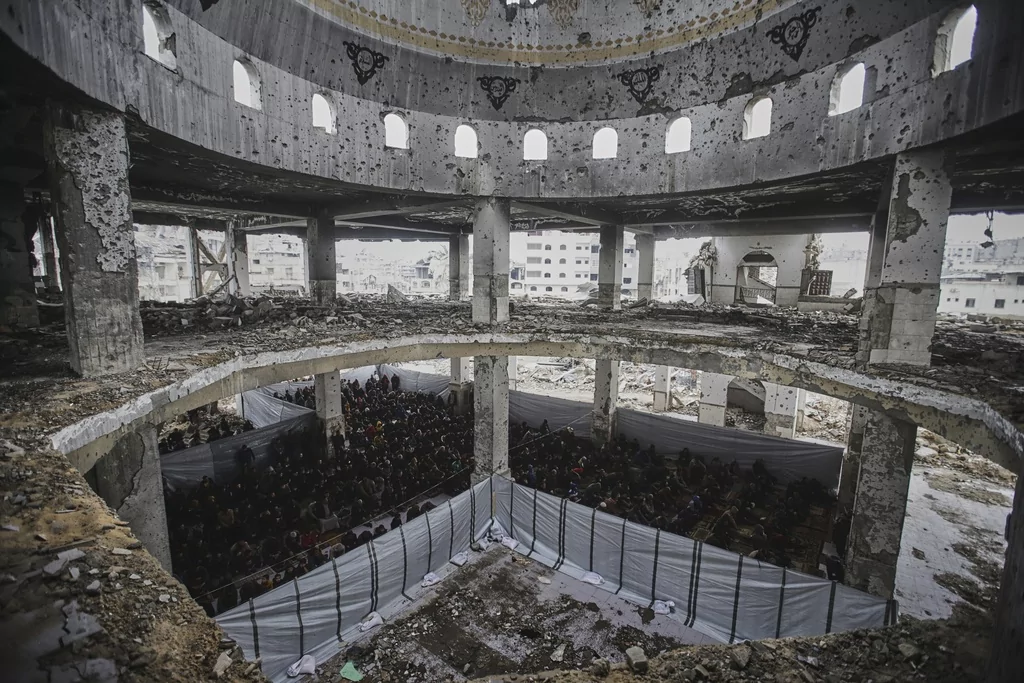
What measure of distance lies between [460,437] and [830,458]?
11.2m

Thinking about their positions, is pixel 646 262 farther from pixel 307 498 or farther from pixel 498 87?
pixel 307 498

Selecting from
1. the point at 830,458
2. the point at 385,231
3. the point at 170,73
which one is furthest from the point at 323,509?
the point at 385,231

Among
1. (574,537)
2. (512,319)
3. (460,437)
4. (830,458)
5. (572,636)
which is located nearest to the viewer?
(572,636)

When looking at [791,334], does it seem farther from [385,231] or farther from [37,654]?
[385,231]

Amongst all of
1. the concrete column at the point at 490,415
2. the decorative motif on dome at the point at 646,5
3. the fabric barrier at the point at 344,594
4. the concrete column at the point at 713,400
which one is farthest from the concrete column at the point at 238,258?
the concrete column at the point at 713,400

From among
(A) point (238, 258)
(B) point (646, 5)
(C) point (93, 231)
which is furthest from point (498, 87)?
(A) point (238, 258)

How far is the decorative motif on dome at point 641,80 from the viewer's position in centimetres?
1145

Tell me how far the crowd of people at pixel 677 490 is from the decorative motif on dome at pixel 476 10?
11824mm

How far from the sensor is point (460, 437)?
52.1 feet

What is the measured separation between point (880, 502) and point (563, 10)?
12.6 meters

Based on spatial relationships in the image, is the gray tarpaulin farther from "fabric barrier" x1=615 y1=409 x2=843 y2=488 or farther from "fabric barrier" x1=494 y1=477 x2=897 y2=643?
"fabric barrier" x1=615 y1=409 x2=843 y2=488

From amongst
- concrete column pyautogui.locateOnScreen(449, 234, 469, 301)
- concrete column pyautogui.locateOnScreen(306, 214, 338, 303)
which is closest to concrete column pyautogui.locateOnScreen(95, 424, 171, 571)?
concrete column pyautogui.locateOnScreen(306, 214, 338, 303)

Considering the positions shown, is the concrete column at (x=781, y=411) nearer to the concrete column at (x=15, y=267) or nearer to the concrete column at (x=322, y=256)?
the concrete column at (x=322, y=256)

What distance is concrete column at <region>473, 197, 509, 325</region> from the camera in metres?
12.6
